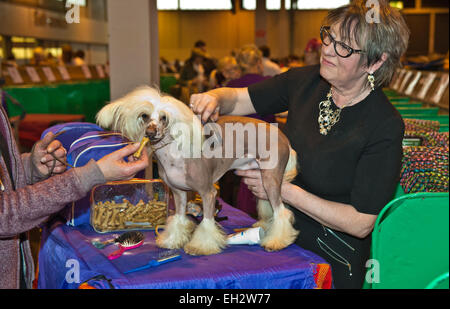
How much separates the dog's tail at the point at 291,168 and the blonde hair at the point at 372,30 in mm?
381

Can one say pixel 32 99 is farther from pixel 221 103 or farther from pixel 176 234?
pixel 176 234

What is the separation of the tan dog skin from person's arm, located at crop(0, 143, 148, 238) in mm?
119

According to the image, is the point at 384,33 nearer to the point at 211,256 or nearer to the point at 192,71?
the point at 211,256

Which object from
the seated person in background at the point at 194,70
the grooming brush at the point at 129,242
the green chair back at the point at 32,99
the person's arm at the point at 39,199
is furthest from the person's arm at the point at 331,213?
the seated person in background at the point at 194,70

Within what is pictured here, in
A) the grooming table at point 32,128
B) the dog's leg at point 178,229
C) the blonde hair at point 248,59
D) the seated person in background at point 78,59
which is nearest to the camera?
the dog's leg at point 178,229

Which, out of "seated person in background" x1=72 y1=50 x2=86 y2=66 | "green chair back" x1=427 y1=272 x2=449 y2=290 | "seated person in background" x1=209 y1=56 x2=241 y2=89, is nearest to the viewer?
"green chair back" x1=427 y1=272 x2=449 y2=290

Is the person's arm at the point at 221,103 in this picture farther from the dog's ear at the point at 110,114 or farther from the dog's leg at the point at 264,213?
the dog's leg at the point at 264,213

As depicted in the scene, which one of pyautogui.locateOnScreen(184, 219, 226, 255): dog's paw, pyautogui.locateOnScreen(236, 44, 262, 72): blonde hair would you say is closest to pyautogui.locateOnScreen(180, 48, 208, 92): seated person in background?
pyautogui.locateOnScreen(236, 44, 262, 72): blonde hair

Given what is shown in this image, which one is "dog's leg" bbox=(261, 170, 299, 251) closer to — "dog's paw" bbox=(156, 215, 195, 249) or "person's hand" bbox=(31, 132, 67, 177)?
"dog's paw" bbox=(156, 215, 195, 249)

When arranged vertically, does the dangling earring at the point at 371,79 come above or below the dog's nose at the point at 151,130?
above

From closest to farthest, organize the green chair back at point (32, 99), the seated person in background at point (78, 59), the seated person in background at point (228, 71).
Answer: the seated person in background at point (228, 71) → the green chair back at point (32, 99) → the seated person in background at point (78, 59)

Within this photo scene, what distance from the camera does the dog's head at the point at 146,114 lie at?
132cm

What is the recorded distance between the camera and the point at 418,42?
2206cm

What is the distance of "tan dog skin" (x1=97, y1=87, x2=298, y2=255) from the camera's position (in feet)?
4.36
